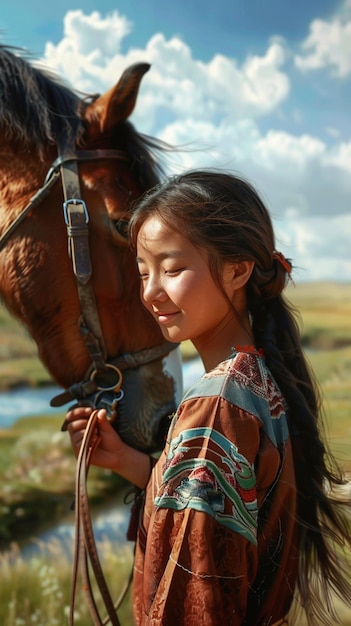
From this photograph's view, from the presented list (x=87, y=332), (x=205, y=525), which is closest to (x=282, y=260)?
(x=205, y=525)

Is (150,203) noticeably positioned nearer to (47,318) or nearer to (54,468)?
(47,318)

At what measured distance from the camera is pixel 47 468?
137 inches

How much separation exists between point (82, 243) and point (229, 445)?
2.59 ft

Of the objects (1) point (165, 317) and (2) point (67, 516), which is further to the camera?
(2) point (67, 516)

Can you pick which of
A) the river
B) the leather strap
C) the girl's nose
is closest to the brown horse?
the leather strap

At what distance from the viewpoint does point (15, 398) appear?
377 cm

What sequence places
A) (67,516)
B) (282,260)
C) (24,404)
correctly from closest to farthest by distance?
(282,260) → (67,516) → (24,404)

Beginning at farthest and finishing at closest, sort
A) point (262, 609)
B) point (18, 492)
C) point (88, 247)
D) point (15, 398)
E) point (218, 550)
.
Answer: point (15, 398) < point (18, 492) < point (88, 247) < point (262, 609) < point (218, 550)

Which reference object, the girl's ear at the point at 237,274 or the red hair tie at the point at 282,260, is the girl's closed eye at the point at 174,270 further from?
the red hair tie at the point at 282,260

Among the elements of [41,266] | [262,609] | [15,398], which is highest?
[41,266]

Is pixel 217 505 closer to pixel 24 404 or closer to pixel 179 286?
pixel 179 286

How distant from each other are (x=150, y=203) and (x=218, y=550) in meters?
0.57

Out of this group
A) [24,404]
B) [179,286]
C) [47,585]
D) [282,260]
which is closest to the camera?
[179,286]

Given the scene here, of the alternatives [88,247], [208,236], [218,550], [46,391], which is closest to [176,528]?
[218,550]
